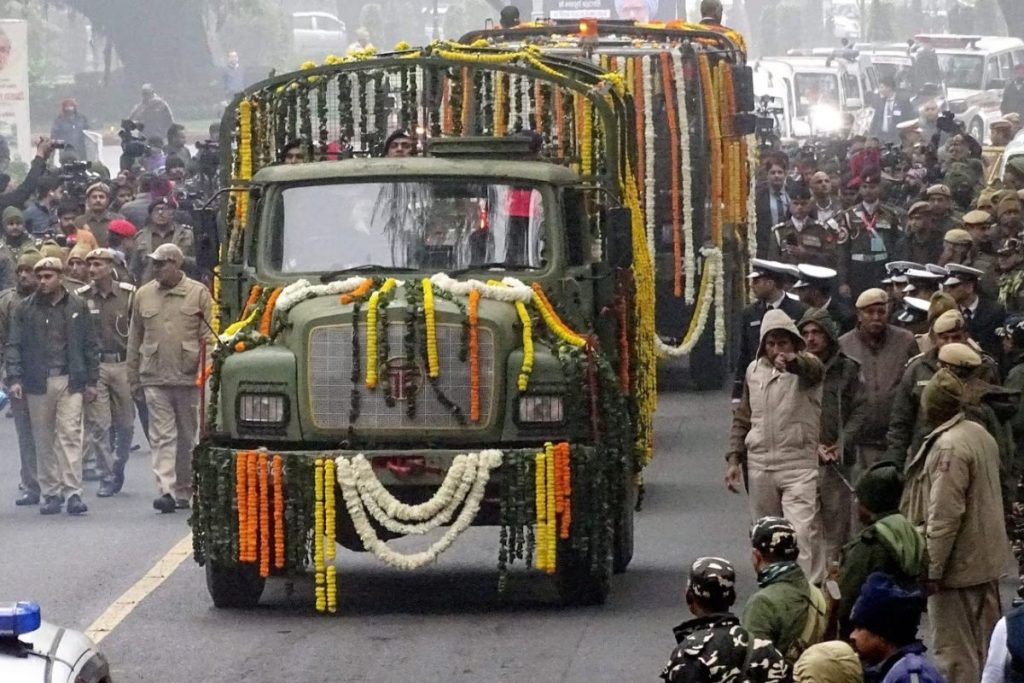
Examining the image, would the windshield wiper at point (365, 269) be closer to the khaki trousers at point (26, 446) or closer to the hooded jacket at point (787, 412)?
the hooded jacket at point (787, 412)

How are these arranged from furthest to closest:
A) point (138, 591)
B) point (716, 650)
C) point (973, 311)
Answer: point (973, 311)
point (138, 591)
point (716, 650)

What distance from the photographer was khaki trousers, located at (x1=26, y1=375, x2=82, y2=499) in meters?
17.1

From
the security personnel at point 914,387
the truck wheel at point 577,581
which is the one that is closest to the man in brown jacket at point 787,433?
the security personnel at point 914,387

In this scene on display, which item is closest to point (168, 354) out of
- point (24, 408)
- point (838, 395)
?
point (24, 408)

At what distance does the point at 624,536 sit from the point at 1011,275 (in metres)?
3.31

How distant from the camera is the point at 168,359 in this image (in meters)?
16.8

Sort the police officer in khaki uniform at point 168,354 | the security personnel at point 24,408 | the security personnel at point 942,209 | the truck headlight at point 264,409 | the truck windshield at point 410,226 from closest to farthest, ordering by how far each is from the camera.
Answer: the truck headlight at point 264,409 → the truck windshield at point 410,226 → the police officer in khaki uniform at point 168,354 → the security personnel at point 24,408 → the security personnel at point 942,209

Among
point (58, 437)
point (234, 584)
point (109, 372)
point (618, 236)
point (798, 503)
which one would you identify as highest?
point (618, 236)

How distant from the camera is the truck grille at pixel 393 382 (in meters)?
12.6

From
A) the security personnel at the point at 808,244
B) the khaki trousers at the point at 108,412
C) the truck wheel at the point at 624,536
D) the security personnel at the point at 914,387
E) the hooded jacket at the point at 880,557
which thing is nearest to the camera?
the hooded jacket at the point at 880,557

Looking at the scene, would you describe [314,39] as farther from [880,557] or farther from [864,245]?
[880,557]

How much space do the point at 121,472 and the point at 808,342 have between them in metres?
6.95

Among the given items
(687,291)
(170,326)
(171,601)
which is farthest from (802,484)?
(687,291)

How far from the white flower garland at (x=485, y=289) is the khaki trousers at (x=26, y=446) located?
5636 millimetres
